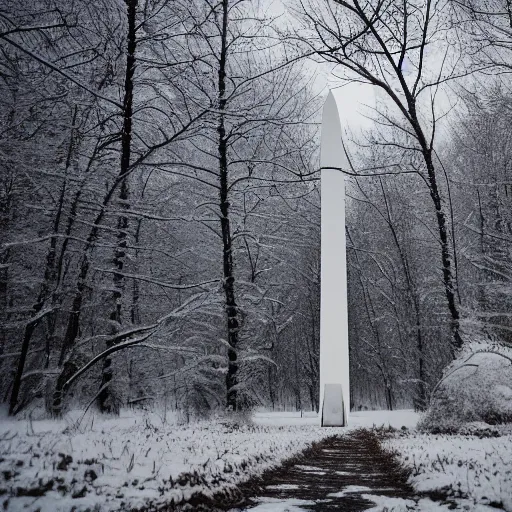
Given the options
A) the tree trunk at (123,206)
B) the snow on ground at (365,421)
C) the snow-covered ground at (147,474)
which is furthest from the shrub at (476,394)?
the tree trunk at (123,206)

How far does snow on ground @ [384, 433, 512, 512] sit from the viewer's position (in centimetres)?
269

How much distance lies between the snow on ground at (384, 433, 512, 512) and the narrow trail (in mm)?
180

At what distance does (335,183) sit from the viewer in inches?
603

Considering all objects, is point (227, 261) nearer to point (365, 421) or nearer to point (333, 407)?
point (333, 407)

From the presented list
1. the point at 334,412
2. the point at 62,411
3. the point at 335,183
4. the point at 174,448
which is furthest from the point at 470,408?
the point at 335,183

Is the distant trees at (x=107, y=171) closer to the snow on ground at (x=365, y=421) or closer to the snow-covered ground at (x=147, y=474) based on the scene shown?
the snow on ground at (x=365, y=421)

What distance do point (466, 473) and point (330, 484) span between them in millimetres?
1131

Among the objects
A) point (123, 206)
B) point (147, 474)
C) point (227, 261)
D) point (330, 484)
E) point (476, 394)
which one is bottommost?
point (330, 484)

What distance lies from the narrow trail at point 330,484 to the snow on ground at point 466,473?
18cm

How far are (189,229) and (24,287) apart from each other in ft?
31.6

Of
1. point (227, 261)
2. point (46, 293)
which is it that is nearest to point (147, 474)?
point (46, 293)

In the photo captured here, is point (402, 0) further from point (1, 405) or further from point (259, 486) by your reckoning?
point (1, 405)

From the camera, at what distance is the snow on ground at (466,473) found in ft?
8.82

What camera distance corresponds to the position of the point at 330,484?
376 centimetres
